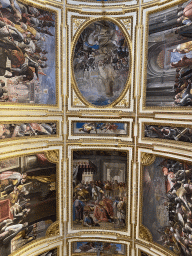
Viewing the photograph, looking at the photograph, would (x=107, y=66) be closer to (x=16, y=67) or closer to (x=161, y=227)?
(x=16, y=67)

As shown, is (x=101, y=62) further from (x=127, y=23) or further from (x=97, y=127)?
(x=97, y=127)

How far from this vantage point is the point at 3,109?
6629 mm

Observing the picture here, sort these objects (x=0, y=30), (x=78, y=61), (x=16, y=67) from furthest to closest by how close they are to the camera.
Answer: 1. (x=78, y=61)
2. (x=16, y=67)
3. (x=0, y=30)

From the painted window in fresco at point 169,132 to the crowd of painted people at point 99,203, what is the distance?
278cm

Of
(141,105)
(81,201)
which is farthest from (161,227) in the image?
(141,105)

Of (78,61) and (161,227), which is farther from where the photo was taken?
(78,61)

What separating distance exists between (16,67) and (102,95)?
3.74m

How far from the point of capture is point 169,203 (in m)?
7.48

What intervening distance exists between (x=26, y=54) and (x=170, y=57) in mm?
5632

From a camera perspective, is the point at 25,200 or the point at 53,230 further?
the point at 53,230

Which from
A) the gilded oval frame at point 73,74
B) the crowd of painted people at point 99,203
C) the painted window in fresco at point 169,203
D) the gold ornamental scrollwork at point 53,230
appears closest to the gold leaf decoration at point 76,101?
the gilded oval frame at point 73,74

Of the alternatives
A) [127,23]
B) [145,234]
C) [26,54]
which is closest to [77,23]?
[127,23]

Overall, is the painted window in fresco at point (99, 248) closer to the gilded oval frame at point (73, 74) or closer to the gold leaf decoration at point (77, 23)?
the gilded oval frame at point (73, 74)

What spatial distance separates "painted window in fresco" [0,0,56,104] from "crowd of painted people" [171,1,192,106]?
198 inches
